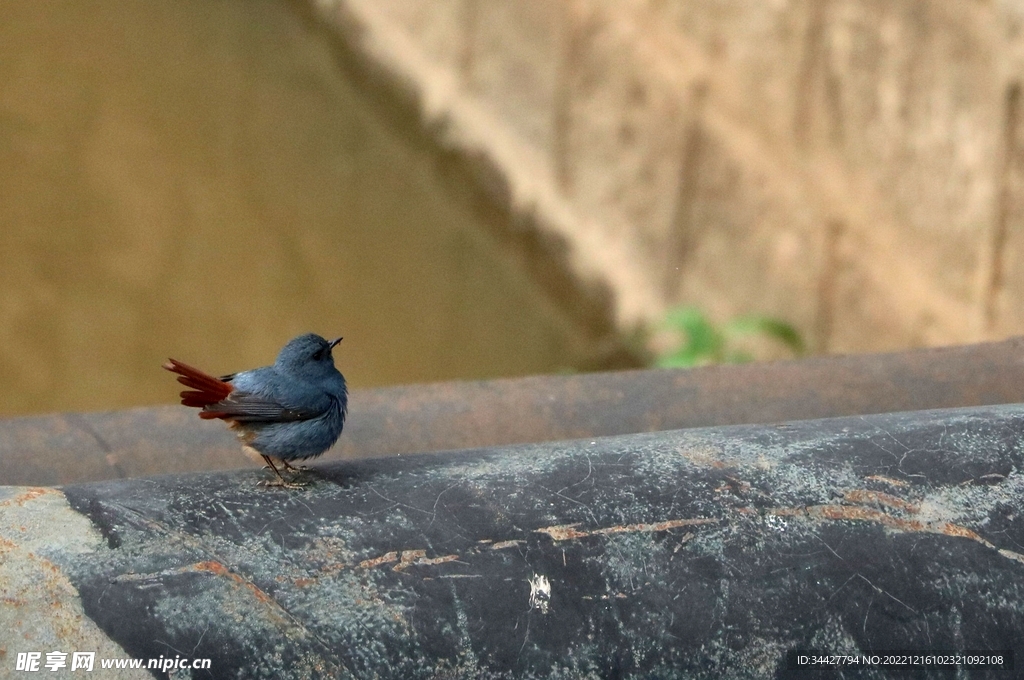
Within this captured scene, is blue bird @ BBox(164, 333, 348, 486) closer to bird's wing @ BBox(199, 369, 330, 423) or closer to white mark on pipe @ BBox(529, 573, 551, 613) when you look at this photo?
bird's wing @ BBox(199, 369, 330, 423)

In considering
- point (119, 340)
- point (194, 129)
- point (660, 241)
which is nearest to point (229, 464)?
point (660, 241)

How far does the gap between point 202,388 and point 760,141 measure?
355 cm

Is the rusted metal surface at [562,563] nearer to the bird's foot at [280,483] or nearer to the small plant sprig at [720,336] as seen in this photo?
the bird's foot at [280,483]

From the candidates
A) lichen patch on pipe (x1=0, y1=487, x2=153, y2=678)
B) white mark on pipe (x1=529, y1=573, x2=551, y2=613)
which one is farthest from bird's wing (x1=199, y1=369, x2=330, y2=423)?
white mark on pipe (x1=529, y1=573, x2=551, y2=613)

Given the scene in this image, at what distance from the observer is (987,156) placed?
3.85 metres

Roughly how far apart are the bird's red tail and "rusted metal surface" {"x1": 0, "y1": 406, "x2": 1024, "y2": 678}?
0.17m

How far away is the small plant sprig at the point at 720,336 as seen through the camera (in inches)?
188

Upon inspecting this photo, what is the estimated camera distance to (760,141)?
484 cm

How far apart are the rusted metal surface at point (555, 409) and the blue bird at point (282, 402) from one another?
2.05ft

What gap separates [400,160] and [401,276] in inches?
29.2

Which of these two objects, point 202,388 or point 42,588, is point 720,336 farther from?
point 42,588

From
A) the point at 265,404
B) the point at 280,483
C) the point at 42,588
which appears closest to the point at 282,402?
the point at 265,404

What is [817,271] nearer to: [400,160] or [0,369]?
[400,160]

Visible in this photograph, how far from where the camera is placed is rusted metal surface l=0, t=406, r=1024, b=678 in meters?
A: 1.33
